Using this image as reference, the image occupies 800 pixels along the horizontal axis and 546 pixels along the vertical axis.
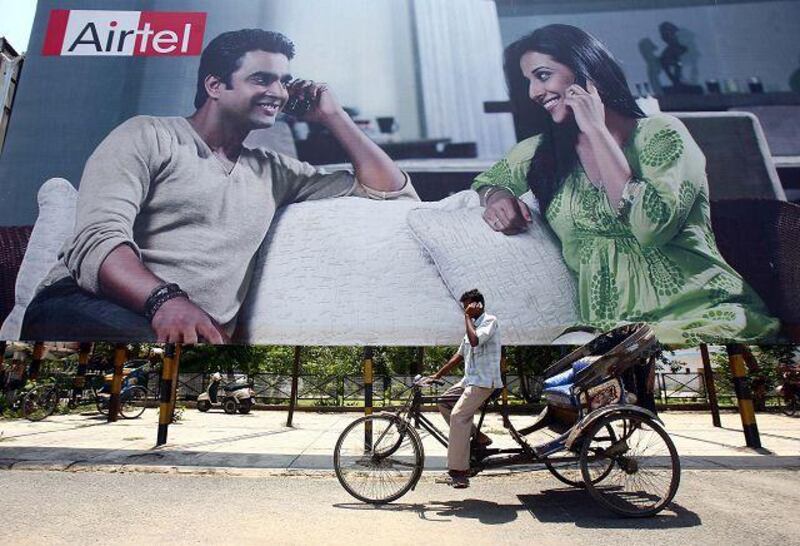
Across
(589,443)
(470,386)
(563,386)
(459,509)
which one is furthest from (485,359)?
(459,509)

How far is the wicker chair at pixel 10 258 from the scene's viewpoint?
792 cm

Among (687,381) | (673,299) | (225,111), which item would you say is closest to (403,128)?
(225,111)

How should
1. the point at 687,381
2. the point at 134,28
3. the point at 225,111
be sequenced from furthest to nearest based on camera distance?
the point at 687,381 → the point at 134,28 → the point at 225,111

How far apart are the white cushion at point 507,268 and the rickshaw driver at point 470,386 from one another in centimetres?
317

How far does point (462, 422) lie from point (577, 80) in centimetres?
740

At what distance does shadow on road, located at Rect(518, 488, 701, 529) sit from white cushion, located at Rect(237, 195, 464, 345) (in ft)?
10.4

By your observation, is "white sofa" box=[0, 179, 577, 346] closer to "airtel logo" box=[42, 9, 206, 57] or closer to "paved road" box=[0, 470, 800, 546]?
"paved road" box=[0, 470, 800, 546]

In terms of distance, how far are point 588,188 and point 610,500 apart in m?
5.68

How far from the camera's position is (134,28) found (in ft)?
31.4

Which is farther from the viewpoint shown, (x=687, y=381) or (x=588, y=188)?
(x=687, y=381)

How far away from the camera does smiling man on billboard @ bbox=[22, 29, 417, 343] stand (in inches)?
297

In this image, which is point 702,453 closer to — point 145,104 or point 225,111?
point 225,111

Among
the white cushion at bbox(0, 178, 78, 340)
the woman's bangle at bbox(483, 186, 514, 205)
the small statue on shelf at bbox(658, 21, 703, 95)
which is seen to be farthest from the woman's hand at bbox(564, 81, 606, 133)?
the white cushion at bbox(0, 178, 78, 340)

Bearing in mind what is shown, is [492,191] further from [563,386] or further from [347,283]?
[563,386]
